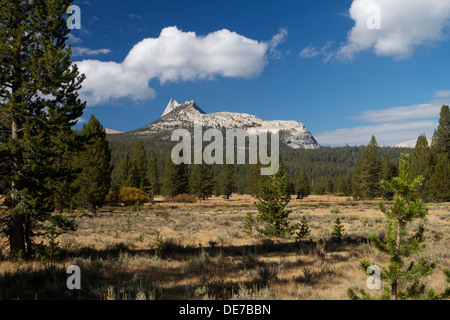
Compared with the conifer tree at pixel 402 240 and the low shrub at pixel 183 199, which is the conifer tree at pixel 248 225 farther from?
the low shrub at pixel 183 199

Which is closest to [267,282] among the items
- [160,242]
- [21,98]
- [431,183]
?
[160,242]

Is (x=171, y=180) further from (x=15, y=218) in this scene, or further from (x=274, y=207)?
(x=15, y=218)

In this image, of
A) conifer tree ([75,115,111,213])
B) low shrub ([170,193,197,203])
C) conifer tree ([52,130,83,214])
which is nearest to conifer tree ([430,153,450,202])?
low shrub ([170,193,197,203])

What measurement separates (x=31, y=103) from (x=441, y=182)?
58050 millimetres

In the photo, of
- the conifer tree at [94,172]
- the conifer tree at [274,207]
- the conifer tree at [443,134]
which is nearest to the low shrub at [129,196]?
the conifer tree at [94,172]

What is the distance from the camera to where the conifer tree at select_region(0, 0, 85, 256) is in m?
8.19

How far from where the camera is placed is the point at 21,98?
28.1 feet

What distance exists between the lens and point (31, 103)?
9125 millimetres

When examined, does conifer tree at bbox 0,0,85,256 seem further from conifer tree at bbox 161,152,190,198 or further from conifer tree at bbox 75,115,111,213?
conifer tree at bbox 161,152,190,198

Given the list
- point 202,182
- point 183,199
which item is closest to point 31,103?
point 183,199

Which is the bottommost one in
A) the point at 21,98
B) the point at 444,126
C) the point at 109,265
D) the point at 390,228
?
the point at 109,265

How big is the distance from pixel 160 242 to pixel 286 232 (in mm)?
7513

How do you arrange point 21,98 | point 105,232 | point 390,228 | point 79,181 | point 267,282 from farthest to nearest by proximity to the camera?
point 79,181 < point 105,232 < point 21,98 < point 267,282 < point 390,228
